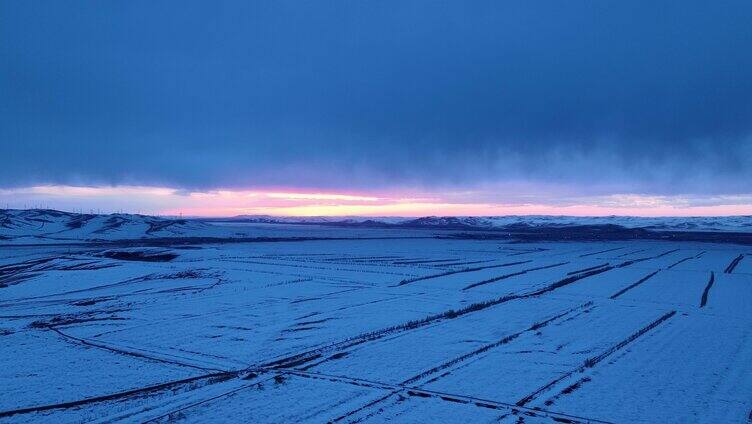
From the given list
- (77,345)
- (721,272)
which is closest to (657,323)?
(77,345)

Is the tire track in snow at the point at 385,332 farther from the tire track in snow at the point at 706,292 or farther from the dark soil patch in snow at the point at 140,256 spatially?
the dark soil patch in snow at the point at 140,256

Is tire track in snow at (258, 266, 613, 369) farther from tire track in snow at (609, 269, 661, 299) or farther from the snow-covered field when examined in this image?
tire track in snow at (609, 269, 661, 299)

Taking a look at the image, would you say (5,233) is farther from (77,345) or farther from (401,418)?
(401,418)

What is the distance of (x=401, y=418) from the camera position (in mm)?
7668

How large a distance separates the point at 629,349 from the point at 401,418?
659 centimetres

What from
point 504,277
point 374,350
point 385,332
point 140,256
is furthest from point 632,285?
point 140,256

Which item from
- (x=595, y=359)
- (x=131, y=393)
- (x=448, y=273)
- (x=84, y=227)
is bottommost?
(x=131, y=393)

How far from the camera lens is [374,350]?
11625 mm

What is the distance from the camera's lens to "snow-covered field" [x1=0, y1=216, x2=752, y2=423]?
26.6 ft

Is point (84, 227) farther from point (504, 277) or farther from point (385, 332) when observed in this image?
point (385, 332)

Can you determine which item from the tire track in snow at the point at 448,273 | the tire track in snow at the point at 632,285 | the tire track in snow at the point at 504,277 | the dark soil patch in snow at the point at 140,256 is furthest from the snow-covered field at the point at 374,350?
the dark soil patch in snow at the point at 140,256

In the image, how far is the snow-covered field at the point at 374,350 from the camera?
8102 mm

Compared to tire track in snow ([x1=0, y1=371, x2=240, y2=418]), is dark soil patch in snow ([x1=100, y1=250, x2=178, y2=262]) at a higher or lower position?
higher

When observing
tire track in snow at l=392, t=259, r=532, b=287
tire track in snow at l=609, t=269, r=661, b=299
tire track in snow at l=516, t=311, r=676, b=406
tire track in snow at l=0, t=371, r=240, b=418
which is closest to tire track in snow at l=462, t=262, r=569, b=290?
tire track in snow at l=392, t=259, r=532, b=287
